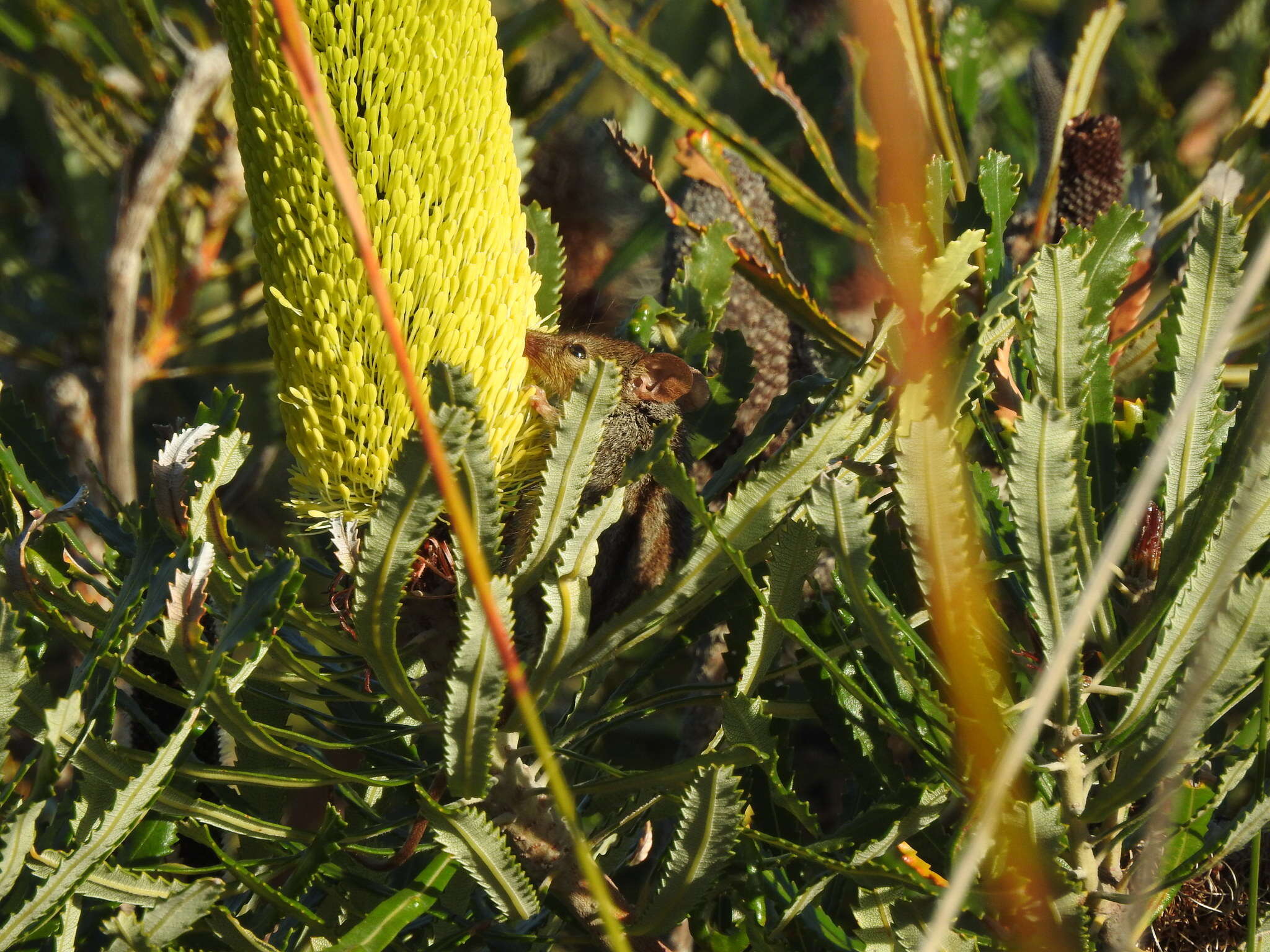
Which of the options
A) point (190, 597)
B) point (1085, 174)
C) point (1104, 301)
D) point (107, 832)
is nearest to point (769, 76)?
point (1085, 174)

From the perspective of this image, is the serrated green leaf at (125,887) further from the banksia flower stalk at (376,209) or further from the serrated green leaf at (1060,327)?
the serrated green leaf at (1060,327)

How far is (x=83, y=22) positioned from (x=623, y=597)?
167 cm

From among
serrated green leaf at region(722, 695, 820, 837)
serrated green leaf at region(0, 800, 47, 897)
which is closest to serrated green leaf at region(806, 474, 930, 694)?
serrated green leaf at region(722, 695, 820, 837)

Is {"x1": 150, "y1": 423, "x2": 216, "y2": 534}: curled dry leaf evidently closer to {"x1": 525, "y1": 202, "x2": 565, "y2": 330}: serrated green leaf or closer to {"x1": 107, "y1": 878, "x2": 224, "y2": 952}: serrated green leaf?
{"x1": 107, "y1": 878, "x2": 224, "y2": 952}: serrated green leaf

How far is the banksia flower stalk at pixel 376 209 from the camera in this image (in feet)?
2.64

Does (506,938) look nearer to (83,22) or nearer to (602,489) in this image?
(602,489)

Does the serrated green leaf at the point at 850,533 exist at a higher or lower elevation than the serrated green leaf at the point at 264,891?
higher

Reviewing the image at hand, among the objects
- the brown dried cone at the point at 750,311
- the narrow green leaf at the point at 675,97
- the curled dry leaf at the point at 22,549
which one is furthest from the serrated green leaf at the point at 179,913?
the narrow green leaf at the point at 675,97

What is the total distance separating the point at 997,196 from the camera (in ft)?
3.15

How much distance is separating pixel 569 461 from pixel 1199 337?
1.52ft

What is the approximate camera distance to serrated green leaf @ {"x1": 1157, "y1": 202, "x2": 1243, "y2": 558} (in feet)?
2.67

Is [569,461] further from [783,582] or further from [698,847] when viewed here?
[698,847]

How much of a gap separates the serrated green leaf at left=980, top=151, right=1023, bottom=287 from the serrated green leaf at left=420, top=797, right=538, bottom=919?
0.59 metres

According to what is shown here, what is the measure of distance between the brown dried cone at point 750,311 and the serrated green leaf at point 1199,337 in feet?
2.32
